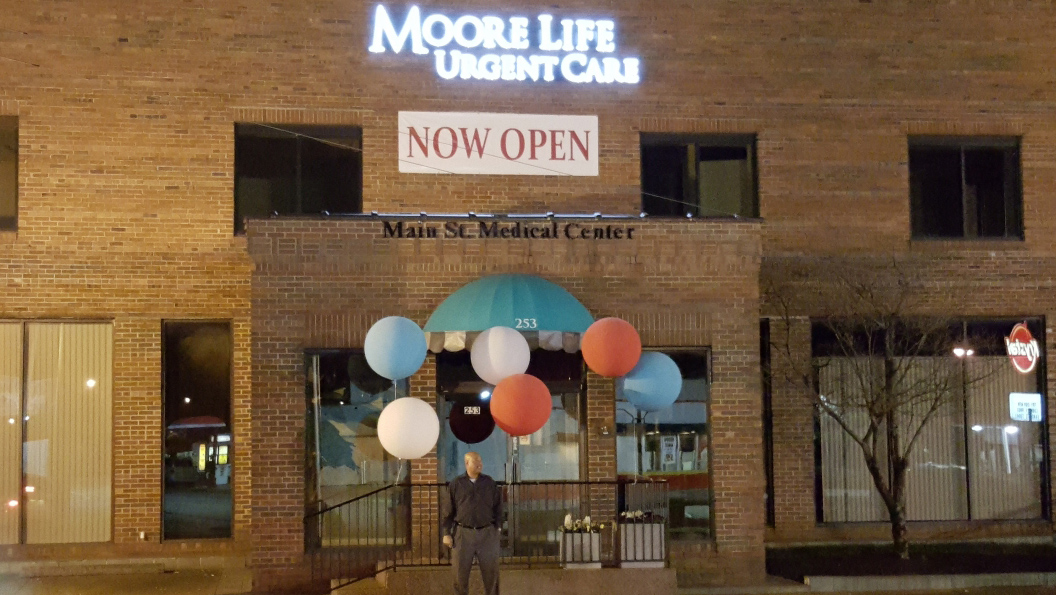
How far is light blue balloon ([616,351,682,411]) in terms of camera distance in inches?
524

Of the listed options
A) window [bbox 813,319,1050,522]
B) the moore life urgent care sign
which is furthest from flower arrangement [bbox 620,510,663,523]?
the moore life urgent care sign

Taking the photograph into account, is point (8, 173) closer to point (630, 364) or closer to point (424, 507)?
point (424, 507)

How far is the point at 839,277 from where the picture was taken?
17.1 meters

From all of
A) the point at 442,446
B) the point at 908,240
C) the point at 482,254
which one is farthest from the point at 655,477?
the point at 908,240

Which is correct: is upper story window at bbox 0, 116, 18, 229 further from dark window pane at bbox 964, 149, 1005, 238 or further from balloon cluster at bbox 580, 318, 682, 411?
dark window pane at bbox 964, 149, 1005, 238

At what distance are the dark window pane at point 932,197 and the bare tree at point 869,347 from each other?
1080 mm

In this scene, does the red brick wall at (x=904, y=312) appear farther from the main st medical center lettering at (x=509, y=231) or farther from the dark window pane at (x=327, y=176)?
the dark window pane at (x=327, y=176)

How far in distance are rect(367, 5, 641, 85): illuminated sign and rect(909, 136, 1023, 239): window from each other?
16.6ft

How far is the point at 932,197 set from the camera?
1794cm

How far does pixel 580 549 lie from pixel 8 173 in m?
10.3

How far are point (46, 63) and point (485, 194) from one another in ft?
22.3

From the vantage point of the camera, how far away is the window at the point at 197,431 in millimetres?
16266

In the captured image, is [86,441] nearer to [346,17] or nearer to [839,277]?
[346,17]

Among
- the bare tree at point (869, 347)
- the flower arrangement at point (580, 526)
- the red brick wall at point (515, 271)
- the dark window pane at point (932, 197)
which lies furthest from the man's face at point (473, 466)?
the dark window pane at point (932, 197)
